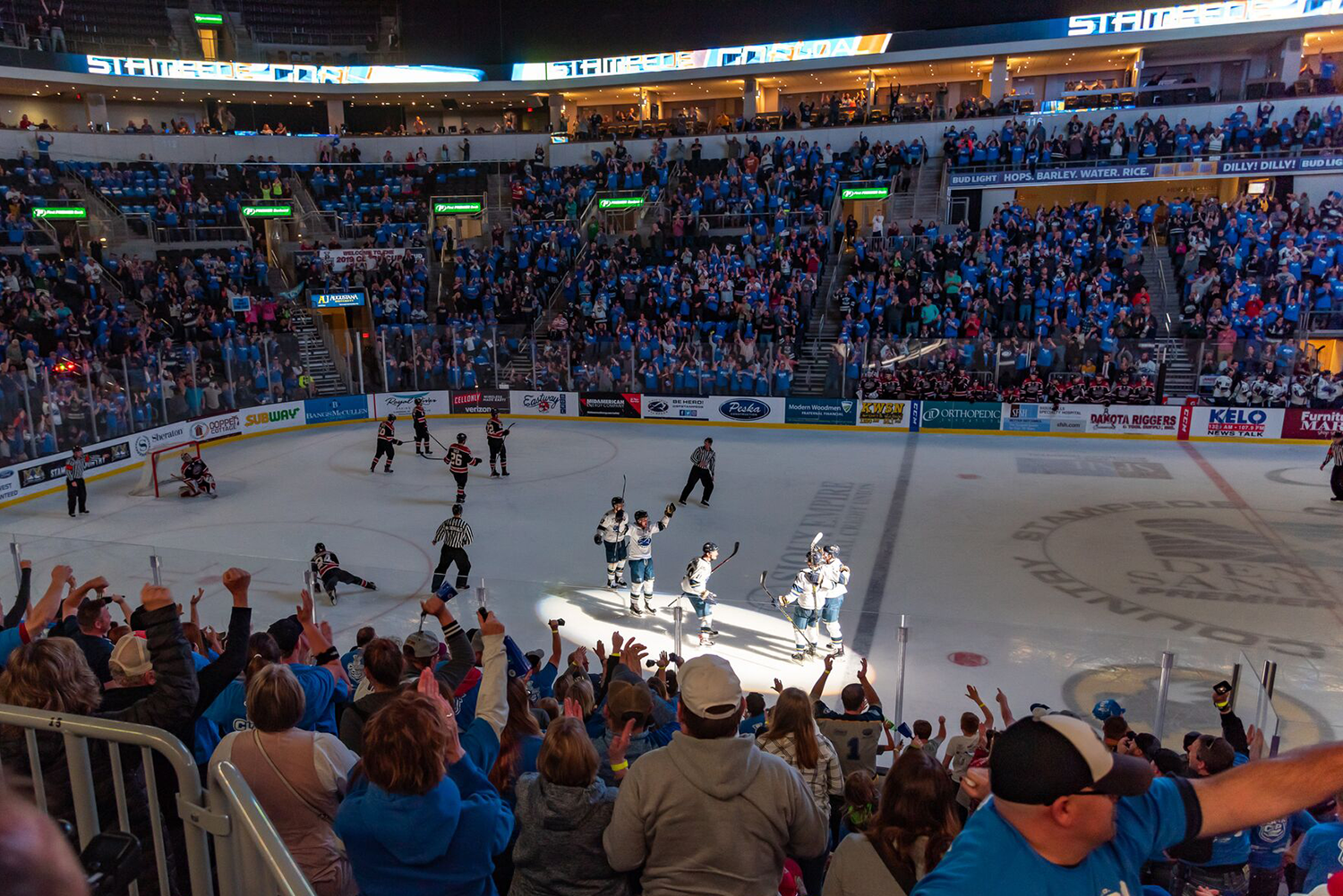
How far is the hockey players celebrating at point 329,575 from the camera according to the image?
38.8 ft

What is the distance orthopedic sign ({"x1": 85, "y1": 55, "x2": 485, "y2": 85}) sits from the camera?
37.2 meters

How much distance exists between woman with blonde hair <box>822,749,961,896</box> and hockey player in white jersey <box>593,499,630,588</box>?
9145mm

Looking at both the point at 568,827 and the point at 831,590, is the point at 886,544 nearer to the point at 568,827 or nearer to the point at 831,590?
the point at 831,590

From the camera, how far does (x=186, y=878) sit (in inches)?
140

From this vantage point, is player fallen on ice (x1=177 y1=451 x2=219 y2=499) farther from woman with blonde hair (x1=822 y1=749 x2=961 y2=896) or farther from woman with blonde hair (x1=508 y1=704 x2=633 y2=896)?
woman with blonde hair (x1=822 y1=749 x2=961 y2=896)

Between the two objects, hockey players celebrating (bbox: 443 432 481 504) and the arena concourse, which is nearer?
the arena concourse

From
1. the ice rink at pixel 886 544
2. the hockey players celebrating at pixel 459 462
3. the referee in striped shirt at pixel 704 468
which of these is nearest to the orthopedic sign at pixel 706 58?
the ice rink at pixel 886 544

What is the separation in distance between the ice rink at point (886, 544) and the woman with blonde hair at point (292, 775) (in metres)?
5.84

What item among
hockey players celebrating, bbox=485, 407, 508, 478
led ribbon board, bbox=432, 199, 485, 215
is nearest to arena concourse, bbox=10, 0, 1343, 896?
led ribbon board, bbox=432, 199, 485, 215

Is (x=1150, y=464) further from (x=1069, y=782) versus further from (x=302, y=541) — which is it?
(x=1069, y=782)

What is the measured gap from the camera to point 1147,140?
3112cm

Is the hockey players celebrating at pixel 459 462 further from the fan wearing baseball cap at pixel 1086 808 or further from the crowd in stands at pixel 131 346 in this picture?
the fan wearing baseball cap at pixel 1086 808

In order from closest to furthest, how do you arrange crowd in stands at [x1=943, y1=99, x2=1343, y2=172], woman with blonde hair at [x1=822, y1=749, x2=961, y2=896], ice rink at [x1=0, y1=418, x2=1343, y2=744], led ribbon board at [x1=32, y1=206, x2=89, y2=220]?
woman with blonde hair at [x1=822, y1=749, x2=961, y2=896] → ice rink at [x1=0, y1=418, x2=1343, y2=744] → led ribbon board at [x1=32, y1=206, x2=89, y2=220] → crowd in stands at [x1=943, y1=99, x2=1343, y2=172]

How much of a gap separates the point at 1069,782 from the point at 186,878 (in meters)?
3.30
